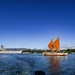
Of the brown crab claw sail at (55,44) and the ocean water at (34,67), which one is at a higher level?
the brown crab claw sail at (55,44)

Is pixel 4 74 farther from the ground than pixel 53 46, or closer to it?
closer to it

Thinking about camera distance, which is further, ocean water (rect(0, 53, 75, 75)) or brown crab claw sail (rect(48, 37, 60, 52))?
brown crab claw sail (rect(48, 37, 60, 52))

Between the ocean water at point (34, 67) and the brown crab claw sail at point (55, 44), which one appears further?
the brown crab claw sail at point (55, 44)

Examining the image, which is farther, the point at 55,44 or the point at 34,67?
the point at 55,44

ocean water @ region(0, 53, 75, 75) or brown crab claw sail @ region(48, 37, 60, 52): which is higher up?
brown crab claw sail @ region(48, 37, 60, 52)

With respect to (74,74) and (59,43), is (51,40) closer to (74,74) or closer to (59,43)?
(59,43)

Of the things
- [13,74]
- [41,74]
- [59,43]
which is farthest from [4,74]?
[59,43]

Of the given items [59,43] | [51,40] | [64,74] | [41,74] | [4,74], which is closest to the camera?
[41,74]

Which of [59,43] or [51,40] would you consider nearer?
[59,43]

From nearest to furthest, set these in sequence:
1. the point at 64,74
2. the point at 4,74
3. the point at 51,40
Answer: the point at 4,74, the point at 64,74, the point at 51,40

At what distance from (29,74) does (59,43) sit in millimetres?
96689

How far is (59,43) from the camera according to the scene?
12356 centimetres

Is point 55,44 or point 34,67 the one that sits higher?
point 55,44

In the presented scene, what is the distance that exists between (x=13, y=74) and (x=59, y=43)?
318 feet
